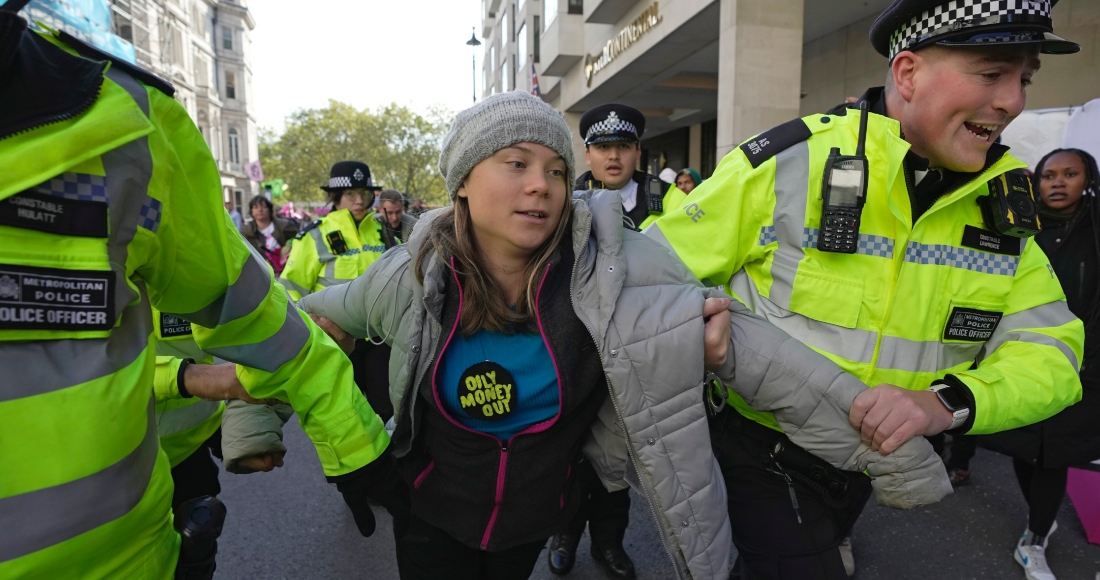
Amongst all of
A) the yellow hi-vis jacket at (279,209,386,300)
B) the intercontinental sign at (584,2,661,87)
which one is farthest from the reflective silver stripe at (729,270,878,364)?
the intercontinental sign at (584,2,661,87)

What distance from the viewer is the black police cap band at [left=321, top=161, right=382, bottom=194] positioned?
18.0ft

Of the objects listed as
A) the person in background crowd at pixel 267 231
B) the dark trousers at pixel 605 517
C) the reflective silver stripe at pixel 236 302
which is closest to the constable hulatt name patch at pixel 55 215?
the reflective silver stripe at pixel 236 302

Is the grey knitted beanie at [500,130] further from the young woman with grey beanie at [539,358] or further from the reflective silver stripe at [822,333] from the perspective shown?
the reflective silver stripe at [822,333]

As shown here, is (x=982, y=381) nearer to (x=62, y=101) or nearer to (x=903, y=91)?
(x=903, y=91)

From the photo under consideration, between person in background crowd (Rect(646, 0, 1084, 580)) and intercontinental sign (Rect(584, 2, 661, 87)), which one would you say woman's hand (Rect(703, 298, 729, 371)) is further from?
intercontinental sign (Rect(584, 2, 661, 87))

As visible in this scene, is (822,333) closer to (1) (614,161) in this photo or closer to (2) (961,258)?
(2) (961,258)

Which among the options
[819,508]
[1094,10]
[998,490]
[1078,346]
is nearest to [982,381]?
[1078,346]

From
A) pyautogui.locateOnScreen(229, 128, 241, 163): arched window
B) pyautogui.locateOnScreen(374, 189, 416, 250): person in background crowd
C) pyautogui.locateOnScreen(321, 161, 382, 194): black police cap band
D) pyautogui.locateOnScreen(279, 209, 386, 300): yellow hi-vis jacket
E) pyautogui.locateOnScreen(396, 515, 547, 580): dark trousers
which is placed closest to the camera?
pyautogui.locateOnScreen(396, 515, 547, 580): dark trousers

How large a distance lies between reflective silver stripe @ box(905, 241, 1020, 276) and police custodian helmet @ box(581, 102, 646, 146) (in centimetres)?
282

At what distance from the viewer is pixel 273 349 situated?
4.57ft

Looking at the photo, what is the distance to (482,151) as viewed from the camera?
5.76 feet

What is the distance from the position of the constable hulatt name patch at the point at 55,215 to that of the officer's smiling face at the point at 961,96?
1974 millimetres

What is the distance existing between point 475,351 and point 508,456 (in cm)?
32

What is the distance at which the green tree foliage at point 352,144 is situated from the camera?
1438 inches
